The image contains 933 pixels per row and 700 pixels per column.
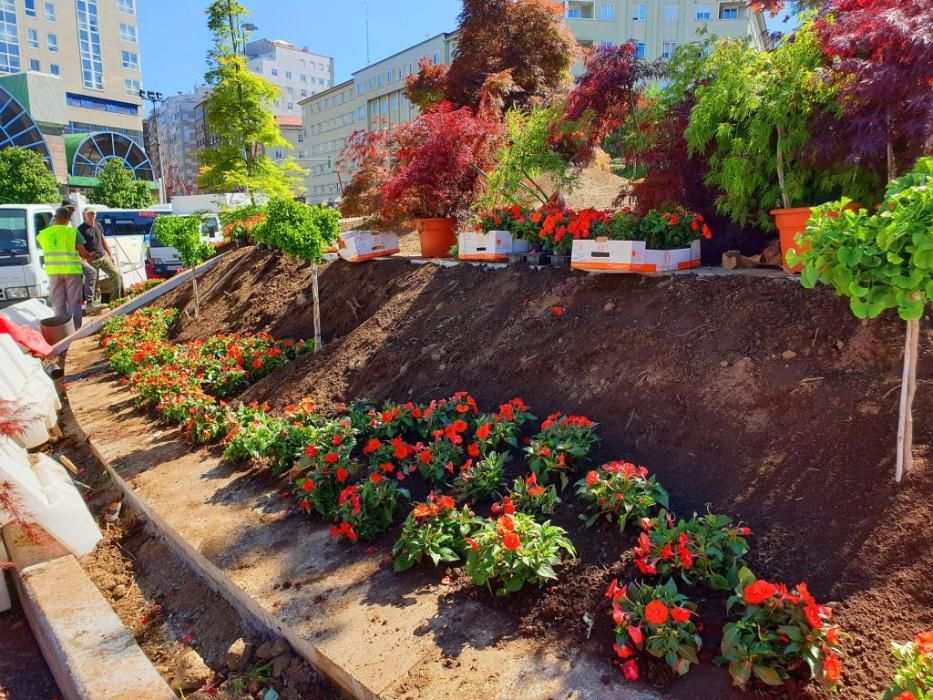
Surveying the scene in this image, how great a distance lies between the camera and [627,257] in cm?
440

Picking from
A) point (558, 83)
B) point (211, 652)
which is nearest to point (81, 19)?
point (558, 83)

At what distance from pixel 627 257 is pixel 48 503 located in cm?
393

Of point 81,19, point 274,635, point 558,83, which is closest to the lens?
point 274,635

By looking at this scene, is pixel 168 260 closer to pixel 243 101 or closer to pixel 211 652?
pixel 243 101

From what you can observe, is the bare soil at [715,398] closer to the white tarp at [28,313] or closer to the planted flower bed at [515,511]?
the planted flower bed at [515,511]

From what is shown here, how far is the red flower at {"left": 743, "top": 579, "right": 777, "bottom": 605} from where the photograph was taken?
205cm

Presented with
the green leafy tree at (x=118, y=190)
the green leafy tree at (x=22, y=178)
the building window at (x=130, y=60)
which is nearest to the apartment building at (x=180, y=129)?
the building window at (x=130, y=60)

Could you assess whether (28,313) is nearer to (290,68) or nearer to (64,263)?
(64,263)

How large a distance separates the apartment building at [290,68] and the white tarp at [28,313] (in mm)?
82441

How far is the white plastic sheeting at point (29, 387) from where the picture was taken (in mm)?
5145

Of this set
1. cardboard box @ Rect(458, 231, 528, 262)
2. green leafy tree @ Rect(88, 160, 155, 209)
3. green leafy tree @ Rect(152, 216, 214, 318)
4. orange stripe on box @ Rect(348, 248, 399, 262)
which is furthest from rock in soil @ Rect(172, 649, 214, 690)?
green leafy tree @ Rect(88, 160, 155, 209)

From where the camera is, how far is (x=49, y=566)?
134 inches

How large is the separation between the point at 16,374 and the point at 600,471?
538 cm

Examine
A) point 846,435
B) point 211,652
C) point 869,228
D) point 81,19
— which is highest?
point 81,19
